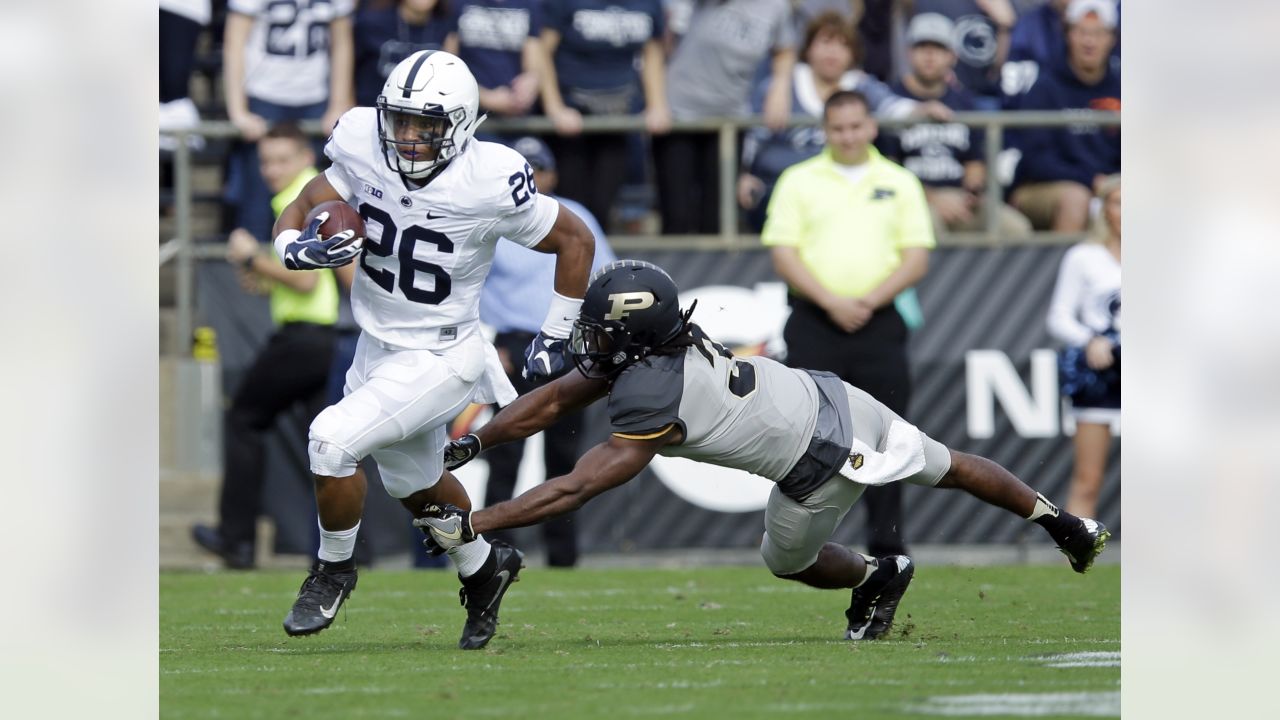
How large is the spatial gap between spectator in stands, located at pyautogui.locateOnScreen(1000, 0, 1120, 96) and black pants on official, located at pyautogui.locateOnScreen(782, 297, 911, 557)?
291 centimetres

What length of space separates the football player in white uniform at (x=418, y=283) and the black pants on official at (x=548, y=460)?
279cm

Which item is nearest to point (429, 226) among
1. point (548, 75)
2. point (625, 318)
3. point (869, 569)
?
point (625, 318)

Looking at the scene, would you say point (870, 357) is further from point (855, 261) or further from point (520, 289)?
point (520, 289)

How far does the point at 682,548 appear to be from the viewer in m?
10.5

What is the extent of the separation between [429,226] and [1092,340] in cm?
466

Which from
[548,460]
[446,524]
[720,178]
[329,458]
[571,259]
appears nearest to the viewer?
[446,524]

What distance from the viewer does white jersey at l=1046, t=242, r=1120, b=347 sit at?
9.59 meters

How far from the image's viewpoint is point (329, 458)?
586cm

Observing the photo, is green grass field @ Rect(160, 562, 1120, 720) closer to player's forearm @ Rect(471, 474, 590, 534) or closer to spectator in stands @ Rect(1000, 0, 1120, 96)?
player's forearm @ Rect(471, 474, 590, 534)

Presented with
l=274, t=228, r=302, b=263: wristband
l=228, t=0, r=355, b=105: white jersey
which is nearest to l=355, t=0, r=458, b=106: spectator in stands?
l=228, t=0, r=355, b=105: white jersey

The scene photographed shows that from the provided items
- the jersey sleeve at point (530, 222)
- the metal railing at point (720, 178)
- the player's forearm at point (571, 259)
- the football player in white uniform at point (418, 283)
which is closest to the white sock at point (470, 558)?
the football player in white uniform at point (418, 283)

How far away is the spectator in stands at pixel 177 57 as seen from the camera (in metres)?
10.4

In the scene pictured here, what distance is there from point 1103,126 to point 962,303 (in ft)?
4.43
